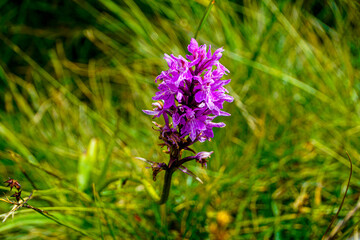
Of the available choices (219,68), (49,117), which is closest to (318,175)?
(219,68)

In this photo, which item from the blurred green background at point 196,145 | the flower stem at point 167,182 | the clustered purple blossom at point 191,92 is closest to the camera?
the clustered purple blossom at point 191,92

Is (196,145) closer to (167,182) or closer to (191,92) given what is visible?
(167,182)

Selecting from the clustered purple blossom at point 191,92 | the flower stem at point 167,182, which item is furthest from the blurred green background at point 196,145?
the clustered purple blossom at point 191,92

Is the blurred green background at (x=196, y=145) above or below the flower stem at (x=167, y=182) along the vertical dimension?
above

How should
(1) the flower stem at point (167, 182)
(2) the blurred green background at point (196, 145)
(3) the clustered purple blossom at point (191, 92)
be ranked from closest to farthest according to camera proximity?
(3) the clustered purple blossom at point (191, 92) < (1) the flower stem at point (167, 182) < (2) the blurred green background at point (196, 145)

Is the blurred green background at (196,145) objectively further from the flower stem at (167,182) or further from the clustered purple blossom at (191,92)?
the clustered purple blossom at (191,92)

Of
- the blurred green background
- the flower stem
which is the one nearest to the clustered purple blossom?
the flower stem

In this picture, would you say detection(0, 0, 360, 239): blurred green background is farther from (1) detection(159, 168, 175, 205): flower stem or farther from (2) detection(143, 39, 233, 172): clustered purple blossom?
(2) detection(143, 39, 233, 172): clustered purple blossom

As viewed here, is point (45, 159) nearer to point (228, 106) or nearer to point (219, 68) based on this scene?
point (228, 106)
